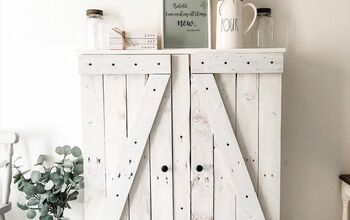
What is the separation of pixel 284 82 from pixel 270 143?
1.38 ft

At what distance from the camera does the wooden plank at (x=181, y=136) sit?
137 cm

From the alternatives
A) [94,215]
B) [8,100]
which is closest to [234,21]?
[94,215]

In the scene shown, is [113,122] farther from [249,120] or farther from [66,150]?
[249,120]

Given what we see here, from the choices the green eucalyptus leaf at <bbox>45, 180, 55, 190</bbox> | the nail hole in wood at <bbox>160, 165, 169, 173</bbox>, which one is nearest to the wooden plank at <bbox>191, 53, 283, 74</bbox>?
the nail hole in wood at <bbox>160, 165, 169, 173</bbox>

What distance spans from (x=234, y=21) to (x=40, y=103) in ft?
3.37

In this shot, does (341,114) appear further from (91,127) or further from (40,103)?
(40,103)

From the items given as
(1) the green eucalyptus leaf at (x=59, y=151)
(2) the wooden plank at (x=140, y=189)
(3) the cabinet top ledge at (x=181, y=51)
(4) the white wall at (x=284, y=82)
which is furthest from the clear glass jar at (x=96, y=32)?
(1) the green eucalyptus leaf at (x=59, y=151)

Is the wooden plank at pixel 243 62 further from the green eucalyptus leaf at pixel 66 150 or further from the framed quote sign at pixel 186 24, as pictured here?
the green eucalyptus leaf at pixel 66 150

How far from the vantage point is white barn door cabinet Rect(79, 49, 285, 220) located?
1360mm

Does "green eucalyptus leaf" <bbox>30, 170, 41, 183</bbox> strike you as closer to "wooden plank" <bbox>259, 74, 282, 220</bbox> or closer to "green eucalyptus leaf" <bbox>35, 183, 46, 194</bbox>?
"green eucalyptus leaf" <bbox>35, 183, 46, 194</bbox>

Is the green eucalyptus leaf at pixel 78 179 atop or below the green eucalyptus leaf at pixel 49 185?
atop

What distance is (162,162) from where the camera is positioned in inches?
54.7

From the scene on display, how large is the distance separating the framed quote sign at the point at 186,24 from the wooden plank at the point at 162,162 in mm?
289

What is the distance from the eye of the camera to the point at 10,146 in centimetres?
163
